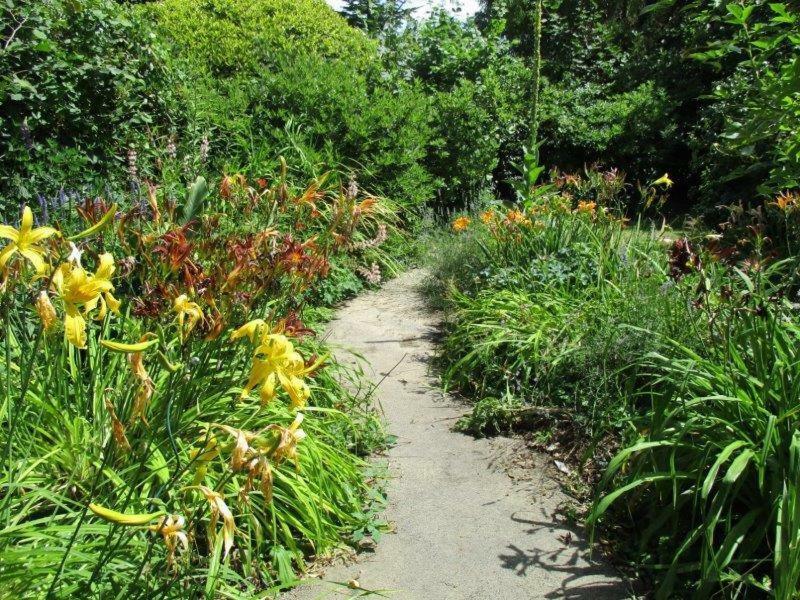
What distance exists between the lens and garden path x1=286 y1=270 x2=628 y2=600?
9.12 feet

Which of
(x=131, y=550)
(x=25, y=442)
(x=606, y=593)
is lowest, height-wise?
(x=606, y=593)

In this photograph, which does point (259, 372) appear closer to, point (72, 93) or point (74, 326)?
point (74, 326)

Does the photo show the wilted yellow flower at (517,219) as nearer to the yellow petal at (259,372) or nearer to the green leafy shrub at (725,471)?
the green leafy shrub at (725,471)

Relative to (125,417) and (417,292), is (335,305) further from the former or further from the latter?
(125,417)

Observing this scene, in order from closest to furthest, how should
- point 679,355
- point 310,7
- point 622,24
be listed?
point 679,355 → point 310,7 → point 622,24

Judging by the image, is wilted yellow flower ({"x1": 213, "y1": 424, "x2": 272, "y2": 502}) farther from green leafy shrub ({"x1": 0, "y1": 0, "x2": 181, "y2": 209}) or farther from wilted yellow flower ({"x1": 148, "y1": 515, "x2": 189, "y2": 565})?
green leafy shrub ({"x1": 0, "y1": 0, "x2": 181, "y2": 209})

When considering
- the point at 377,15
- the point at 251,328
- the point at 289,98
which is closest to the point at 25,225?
the point at 251,328

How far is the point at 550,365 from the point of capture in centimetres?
422

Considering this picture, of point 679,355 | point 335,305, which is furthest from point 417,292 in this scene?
point 679,355

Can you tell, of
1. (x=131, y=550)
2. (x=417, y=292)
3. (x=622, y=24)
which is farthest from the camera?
(x=622, y=24)

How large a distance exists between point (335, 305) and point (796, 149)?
3.86 metres

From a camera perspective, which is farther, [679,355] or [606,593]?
[679,355]

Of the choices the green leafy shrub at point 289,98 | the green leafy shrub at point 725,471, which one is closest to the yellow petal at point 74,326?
the green leafy shrub at point 725,471

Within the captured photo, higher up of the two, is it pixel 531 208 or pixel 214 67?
pixel 214 67
